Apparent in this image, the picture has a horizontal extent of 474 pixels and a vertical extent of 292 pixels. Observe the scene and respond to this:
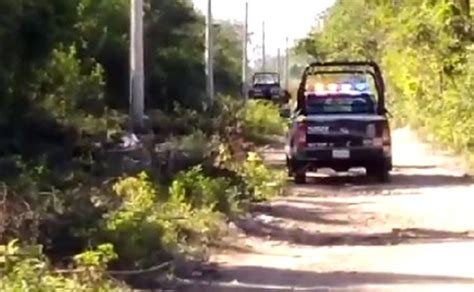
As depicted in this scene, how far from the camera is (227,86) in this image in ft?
230

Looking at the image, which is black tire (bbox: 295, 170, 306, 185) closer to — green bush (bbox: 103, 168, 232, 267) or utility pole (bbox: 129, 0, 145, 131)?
utility pole (bbox: 129, 0, 145, 131)

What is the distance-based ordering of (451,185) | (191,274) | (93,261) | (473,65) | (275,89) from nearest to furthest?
(93,261) → (191,274) → (451,185) → (473,65) → (275,89)

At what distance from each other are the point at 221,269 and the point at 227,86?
178 feet

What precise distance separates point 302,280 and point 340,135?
13.0m

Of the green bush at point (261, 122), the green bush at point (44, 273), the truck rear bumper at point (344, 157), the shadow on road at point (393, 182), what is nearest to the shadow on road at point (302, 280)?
the green bush at point (44, 273)

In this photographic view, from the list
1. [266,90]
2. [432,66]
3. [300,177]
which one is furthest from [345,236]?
[266,90]

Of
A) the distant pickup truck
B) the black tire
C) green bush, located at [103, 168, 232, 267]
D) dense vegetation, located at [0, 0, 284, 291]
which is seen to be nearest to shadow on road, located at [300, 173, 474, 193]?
the black tire

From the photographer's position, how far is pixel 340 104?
29047 millimetres

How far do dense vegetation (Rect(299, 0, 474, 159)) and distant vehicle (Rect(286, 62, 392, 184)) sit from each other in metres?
3.13

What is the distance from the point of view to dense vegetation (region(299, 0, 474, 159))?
33.8 metres

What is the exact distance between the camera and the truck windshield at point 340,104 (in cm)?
2898

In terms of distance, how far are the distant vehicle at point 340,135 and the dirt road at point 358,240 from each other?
1.46 ft

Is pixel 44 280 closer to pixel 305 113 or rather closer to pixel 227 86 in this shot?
pixel 305 113

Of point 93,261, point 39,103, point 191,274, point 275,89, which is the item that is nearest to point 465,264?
point 191,274
